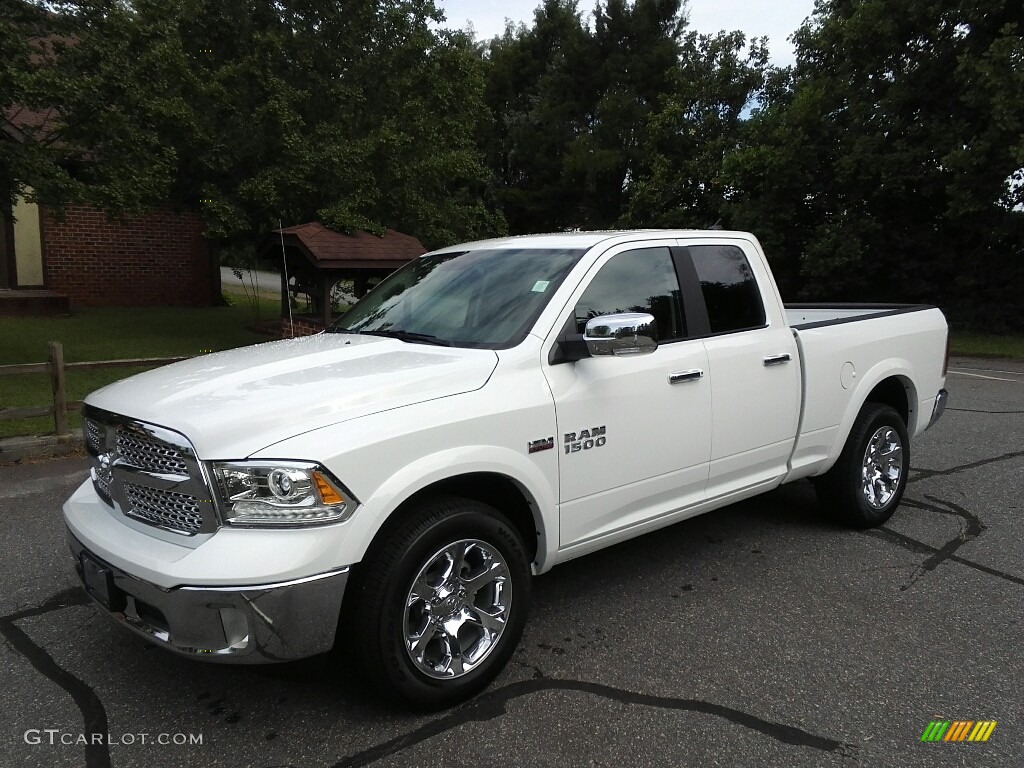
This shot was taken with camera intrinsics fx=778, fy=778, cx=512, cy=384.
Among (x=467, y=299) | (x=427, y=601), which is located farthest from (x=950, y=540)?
(x=427, y=601)

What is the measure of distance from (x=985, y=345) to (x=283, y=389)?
18.1m

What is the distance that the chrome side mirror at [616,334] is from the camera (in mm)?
3238

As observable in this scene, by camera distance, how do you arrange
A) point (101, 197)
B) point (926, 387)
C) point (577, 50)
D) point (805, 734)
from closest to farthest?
point (805, 734) < point (926, 387) < point (101, 197) < point (577, 50)

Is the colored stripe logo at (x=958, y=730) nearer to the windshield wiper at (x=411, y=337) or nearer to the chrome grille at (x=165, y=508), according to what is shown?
the windshield wiper at (x=411, y=337)

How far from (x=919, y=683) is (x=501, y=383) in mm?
2139

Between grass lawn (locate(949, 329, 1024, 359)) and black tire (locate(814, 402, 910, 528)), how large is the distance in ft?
42.3

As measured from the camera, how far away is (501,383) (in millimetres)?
3230

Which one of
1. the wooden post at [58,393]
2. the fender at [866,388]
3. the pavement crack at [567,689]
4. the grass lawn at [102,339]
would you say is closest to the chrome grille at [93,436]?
→ the pavement crack at [567,689]

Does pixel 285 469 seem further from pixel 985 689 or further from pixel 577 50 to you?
pixel 577 50

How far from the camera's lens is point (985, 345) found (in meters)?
17.1

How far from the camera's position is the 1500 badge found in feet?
11.1

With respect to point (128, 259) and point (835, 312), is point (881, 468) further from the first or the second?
point (128, 259)

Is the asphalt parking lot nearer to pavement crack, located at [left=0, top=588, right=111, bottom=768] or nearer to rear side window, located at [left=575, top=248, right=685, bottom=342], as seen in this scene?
pavement crack, located at [left=0, top=588, right=111, bottom=768]

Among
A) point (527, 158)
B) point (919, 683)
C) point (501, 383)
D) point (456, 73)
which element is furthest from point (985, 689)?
point (527, 158)
